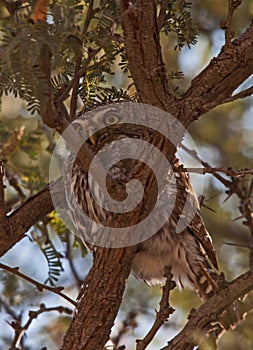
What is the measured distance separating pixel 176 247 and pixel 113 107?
32.0 inches

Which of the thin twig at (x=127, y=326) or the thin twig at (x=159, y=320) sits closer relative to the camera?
the thin twig at (x=159, y=320)

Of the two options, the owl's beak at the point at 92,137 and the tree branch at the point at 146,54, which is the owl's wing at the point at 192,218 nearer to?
the owl's beak at the point at 92,137

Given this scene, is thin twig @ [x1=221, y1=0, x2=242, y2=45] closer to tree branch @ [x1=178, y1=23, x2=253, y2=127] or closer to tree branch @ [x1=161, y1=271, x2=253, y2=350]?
tree branch @ [x1=178, y1=23, x2=253, y2=127]

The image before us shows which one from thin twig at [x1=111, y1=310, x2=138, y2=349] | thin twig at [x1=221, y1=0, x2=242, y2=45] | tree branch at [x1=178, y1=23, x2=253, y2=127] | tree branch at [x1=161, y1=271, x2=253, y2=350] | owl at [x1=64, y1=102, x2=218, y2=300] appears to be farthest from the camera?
thin twig at [x1=111, y1=310, x2=138, y2=349]

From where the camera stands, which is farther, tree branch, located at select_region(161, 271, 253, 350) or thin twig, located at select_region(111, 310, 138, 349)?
thin twig, located at select_region(111, 310, 138, 349)

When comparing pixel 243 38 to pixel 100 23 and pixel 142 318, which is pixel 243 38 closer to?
pixel 100 23

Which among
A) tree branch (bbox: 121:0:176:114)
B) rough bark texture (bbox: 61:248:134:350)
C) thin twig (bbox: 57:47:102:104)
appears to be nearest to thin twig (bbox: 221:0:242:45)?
tree branch (bbox: 121:0:176:114)

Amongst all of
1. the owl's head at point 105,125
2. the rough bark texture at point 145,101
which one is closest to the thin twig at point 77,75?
the rough bark texture at point 145,101

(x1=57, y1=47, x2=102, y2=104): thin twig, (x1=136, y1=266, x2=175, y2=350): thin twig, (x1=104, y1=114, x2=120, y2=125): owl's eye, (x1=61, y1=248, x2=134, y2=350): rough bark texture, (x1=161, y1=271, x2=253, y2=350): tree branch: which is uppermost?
(x1=104, y1=114, x2=120, y2=125): owl's eye

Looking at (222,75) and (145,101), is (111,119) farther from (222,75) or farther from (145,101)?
(145,101)

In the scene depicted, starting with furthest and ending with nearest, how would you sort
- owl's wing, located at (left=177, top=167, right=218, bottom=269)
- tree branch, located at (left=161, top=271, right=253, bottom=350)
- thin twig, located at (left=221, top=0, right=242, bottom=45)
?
owl's wing, located at (left=177, top=167, right=218, bottom=269) < thin twig, located at (left=221, top=0, right=242, bottom=45) < tree branch, located at (left=161, top=271, right=253, bottom=350)

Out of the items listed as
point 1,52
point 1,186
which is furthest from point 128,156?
point 1,52

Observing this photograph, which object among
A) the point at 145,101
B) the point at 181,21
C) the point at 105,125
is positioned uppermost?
the point at 105,125

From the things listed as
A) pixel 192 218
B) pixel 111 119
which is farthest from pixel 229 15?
pixel 192 218
